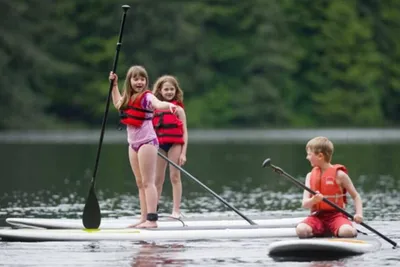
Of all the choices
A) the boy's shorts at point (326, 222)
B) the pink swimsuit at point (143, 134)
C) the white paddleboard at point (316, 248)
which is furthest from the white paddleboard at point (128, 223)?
the white paddleboard at point (316, 248)

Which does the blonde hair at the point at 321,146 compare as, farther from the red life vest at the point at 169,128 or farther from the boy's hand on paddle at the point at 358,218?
the red life vest at the point at 169,128

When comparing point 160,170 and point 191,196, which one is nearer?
point 160,170

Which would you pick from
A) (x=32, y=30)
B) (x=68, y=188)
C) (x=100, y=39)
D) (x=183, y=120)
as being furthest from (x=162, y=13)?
(x=183, y=120)

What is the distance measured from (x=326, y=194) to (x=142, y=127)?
2.26 metres

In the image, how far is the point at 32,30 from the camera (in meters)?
62.3

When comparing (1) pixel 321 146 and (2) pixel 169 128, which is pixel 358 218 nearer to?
(1) pixel 321 146

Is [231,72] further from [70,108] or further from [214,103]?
[70,108]

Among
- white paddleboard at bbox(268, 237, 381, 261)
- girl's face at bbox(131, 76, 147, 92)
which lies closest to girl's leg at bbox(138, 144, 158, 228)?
girl's face at bbox(131, 76, 147, 92)

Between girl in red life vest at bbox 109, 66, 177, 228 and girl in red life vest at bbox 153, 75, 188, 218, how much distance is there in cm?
107

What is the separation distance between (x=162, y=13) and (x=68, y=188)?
150 ft

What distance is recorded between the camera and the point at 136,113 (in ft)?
45.6

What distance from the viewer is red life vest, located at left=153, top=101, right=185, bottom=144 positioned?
15169 millimetres

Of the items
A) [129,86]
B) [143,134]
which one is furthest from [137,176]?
[129,86]

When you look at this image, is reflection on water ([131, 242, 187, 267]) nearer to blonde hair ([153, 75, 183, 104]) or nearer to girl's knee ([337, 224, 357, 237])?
girl's knee ([337, 224, 357, 237])
